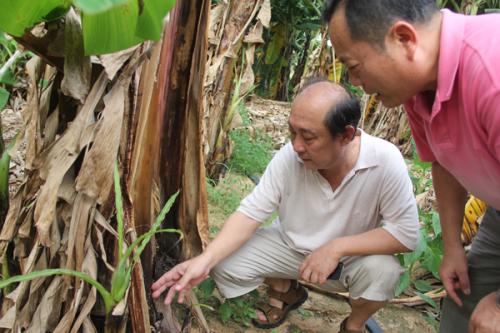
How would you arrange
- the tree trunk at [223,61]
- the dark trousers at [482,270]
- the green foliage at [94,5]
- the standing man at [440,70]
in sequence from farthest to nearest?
the tree trunk at [223,61] → the dark trousers at [482,270] → the standing man at [440,70] → the green foliage at [94,5]

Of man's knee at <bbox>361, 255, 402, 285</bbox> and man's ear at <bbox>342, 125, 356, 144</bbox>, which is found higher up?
man's ear at <bbox>342, 125, 356, 144</bbox>

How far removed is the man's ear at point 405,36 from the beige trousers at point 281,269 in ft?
2.67

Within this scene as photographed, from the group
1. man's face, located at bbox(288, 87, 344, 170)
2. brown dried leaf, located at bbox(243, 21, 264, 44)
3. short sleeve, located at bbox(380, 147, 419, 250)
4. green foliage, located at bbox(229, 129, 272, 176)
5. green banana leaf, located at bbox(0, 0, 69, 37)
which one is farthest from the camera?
green foliage, located at bbox(229, 129, 272, 176)

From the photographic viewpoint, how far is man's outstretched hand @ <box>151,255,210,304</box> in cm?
128

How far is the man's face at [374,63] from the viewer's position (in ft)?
2.85

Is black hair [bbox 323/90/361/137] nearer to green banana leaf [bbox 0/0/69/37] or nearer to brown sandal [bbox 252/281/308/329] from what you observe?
brown sandal [bbox 252/281/308/329]

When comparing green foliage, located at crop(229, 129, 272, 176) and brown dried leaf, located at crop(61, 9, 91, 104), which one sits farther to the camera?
green foliage, located at crop(229, 129, 272, 176)

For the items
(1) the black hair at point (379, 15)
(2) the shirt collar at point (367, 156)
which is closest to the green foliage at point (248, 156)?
(2) the shirt collar at point (367, 156)

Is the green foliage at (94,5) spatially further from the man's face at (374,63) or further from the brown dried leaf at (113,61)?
the man's face at (374,63)

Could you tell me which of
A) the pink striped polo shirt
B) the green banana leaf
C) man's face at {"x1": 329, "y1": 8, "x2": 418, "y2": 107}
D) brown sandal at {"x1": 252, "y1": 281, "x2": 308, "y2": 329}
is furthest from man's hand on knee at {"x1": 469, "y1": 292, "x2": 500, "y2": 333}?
the green banana leaf

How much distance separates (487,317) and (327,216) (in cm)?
64

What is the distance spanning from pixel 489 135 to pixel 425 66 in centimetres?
17

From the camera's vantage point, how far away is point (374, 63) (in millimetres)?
879

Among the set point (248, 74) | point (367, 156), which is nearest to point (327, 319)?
point (367, 156)
